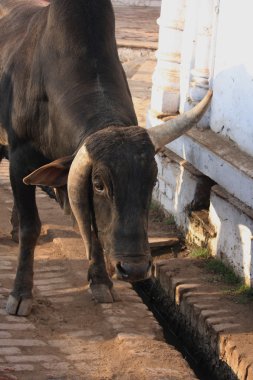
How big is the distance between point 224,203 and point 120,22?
398 inches

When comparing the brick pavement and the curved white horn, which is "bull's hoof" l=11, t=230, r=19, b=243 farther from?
the curved white horn

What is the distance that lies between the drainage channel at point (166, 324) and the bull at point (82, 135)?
0.49 m

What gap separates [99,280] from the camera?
21.9 feet

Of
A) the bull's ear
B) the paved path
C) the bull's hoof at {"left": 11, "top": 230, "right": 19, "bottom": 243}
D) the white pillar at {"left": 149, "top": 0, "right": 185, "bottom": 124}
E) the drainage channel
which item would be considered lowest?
the paved path

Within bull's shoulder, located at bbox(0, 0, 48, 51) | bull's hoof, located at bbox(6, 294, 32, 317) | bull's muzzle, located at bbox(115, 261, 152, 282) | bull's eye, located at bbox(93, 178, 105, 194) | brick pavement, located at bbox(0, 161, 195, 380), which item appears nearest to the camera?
bull's muzzle, located at bbox(115, 261, 152, 282)

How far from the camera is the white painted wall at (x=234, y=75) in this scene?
6988 millimetres

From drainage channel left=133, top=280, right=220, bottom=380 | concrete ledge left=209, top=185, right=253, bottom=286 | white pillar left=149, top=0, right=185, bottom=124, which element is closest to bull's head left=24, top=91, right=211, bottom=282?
drainage channel left=133, top=280, right=220, bottom=380

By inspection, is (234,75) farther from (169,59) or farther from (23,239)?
(23,239)

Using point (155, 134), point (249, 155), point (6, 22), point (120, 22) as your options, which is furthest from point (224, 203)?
point (120, 22)

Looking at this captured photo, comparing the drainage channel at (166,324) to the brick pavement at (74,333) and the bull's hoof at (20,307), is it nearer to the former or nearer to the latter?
the brick pavement at (74,333)

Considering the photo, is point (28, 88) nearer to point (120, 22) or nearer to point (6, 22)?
point (6, 22)

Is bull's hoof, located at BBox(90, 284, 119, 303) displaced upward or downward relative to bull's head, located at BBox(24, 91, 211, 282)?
downward

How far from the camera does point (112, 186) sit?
5.39 metres

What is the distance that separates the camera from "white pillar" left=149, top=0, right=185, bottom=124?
825 centimetres
